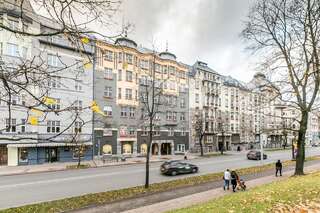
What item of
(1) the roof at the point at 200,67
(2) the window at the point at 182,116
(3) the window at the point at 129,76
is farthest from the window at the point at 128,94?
(1) the roof at the point at 200,67

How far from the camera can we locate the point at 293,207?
875 centimetres

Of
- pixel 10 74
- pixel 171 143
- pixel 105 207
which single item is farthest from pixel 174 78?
pixel 10 74

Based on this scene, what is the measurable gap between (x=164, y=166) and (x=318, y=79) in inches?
642

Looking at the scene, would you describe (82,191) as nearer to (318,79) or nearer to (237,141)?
(318,79)

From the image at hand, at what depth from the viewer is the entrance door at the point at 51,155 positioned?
124 ft

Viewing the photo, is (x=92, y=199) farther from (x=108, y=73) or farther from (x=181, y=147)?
(x=181, y=147)

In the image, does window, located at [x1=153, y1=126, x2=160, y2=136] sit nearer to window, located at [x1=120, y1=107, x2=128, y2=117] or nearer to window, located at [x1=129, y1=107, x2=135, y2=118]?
window, located at [x1=129, y1=107, x2=135, y2=118]

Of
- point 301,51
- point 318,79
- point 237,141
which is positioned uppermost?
point 301,51

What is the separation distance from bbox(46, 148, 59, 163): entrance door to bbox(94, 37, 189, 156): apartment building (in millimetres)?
6449

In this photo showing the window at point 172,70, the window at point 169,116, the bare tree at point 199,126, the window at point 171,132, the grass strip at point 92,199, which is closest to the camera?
the grass strip at point 92,199

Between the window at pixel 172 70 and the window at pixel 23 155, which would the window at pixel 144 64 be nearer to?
the window at pixel 172 70

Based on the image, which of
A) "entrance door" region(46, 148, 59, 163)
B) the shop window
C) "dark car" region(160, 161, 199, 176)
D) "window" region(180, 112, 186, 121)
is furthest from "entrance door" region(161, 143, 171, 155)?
"dark car" region(160, 161, 199, 176)

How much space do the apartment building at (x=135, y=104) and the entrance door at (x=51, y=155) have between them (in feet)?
21.2

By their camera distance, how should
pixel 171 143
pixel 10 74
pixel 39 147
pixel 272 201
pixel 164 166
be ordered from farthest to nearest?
pixel 171 143 → pixel 39 147 → pixel 164 166 → pixel 272 201 → pixel 10 74
